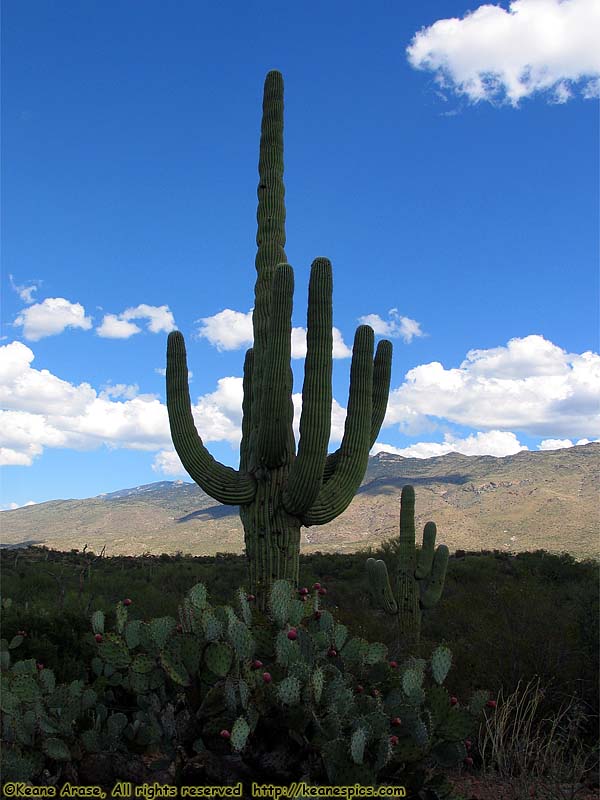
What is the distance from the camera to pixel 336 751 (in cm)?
388

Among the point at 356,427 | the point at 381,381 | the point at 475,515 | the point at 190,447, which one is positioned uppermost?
the point at 381,381

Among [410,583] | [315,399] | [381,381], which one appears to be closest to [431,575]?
[410,583]

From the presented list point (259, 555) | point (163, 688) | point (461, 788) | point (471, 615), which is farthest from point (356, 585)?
point (163, 688)

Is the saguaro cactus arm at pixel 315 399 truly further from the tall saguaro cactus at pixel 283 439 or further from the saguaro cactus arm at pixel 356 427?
the saguaro cactus arm at pixel 356 427

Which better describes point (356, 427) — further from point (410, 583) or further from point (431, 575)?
point (431, 575)

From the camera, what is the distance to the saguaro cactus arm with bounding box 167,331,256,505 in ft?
27.4

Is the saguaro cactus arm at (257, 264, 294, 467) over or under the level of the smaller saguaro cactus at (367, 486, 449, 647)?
over

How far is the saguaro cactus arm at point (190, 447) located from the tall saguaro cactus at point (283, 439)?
0.04 ft

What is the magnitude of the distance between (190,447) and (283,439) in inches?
59.0

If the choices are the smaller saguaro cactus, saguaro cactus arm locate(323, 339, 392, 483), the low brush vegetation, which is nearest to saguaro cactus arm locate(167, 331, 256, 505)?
saguaro cactus arm locate(323, 339, 392, 483)

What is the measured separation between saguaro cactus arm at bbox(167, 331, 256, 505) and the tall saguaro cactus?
13mm

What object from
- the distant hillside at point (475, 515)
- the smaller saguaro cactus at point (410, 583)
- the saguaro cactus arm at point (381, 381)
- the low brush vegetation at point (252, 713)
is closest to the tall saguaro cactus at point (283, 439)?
the saguaro cactus arm at point (381, 381)

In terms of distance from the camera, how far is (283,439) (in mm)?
8180

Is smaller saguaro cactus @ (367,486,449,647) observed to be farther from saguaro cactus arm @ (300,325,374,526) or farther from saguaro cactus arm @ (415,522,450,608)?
saguaro cactus arm @ (300,325,374,526)
